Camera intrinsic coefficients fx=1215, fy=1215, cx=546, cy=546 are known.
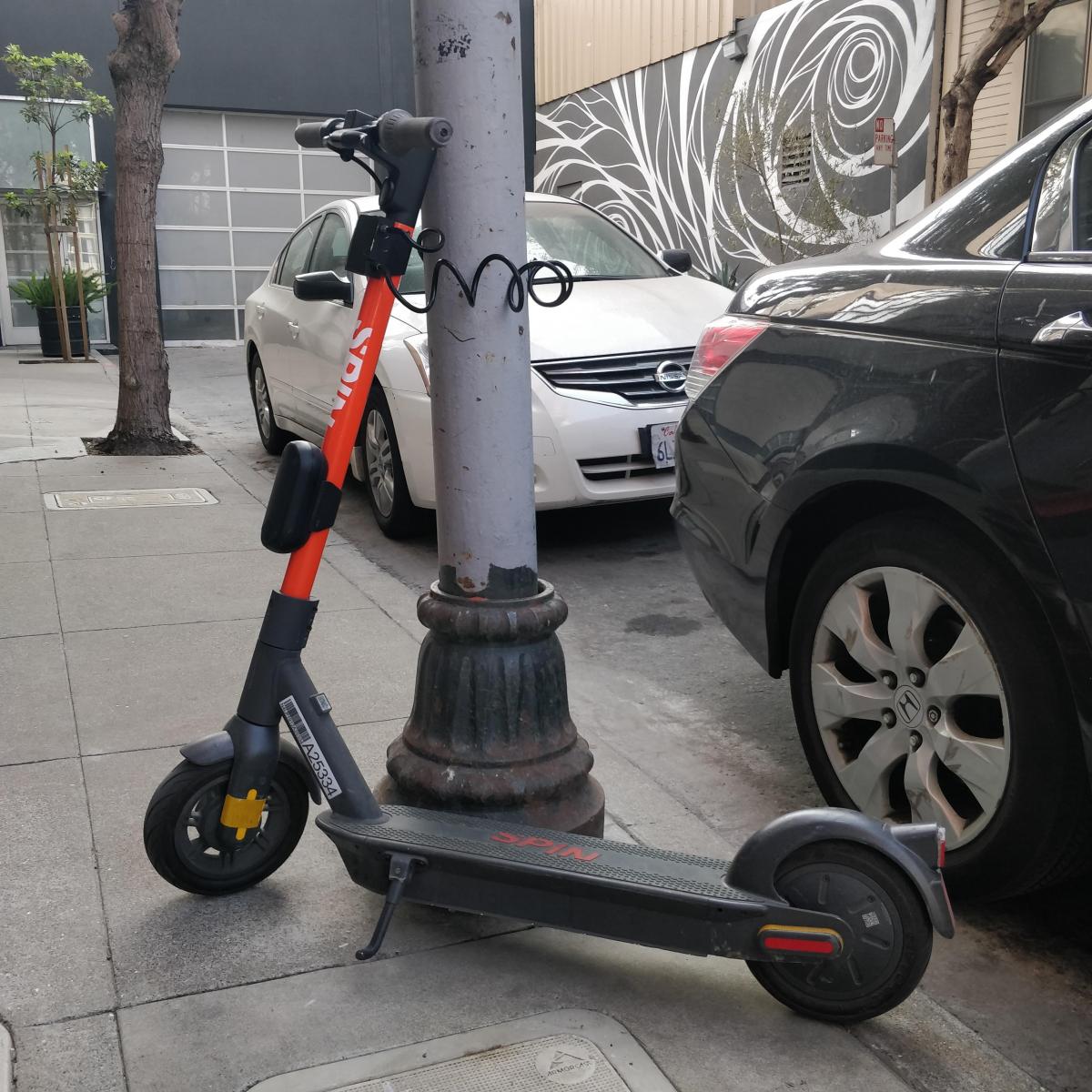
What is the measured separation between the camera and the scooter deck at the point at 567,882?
214cm

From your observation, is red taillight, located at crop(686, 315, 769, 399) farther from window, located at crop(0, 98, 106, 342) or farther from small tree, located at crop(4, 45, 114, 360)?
window, located at crop(0, 98, 106, 342)

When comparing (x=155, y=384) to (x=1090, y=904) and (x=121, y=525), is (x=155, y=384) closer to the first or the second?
(x=121, y=525)

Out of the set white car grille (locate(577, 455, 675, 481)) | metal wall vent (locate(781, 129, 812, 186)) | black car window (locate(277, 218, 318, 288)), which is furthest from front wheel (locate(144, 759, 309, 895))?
metal wall vent (locate(781, 129, 812, 186))

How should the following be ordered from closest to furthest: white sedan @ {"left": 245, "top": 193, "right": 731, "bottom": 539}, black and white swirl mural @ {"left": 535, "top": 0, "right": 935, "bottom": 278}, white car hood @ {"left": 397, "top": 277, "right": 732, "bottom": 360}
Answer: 1. white sedan @ {"left": 245, "top": 193, "right": 731, "bottom": 539}
2. white car hood @ {"left": 397, "top": 277, "right": 732, "bottom": 360}
3. black and white swirl mural @ {"left": 535, "top": 0, "right": 935, "bottom": 278}

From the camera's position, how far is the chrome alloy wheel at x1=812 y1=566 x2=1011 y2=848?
Result: 8.05ft

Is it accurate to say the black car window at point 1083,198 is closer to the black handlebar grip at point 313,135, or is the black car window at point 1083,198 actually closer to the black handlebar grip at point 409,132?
the black handlebar grip at point 409,132

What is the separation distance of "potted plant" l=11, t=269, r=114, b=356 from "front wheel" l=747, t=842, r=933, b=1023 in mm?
16825

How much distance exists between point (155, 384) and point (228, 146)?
1243 cm

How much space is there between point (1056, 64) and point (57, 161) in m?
12.7

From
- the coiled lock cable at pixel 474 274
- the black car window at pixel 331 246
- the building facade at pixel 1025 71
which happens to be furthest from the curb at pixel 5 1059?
the building facade at pixel 1025 71

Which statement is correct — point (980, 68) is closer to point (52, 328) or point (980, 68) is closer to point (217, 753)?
point (217, 753)

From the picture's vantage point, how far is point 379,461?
638 cm

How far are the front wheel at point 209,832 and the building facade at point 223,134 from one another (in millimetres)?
18535

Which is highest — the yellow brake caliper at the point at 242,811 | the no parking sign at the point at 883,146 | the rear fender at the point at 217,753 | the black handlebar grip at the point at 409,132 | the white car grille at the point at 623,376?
the no parking sign at the point at 883,146
